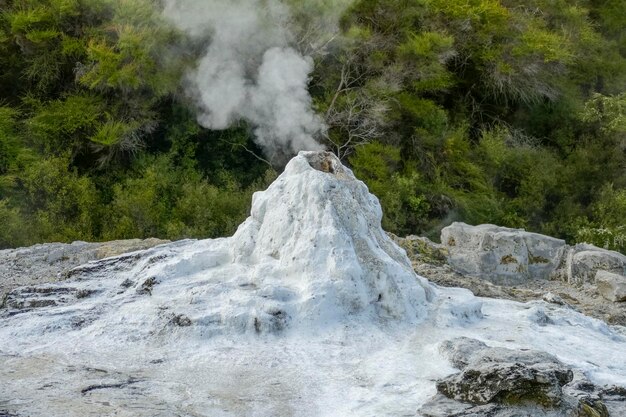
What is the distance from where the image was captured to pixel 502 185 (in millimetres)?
17000

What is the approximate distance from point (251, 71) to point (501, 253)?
5.90 meters

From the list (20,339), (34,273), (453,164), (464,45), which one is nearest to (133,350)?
(20,339)

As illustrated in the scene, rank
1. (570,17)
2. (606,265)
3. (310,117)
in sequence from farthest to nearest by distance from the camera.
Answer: (570,17), (310,117), (606,265)

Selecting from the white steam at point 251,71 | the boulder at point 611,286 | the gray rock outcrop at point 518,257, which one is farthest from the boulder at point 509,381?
the white steam at point 251,71

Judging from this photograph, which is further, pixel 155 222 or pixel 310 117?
pixel 310 117

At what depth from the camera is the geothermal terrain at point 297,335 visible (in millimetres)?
4383

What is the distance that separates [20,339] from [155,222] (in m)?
8.02

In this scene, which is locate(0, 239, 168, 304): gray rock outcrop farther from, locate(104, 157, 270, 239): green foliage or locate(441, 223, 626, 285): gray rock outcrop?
locate(104, 157, 270, 239): green foliage

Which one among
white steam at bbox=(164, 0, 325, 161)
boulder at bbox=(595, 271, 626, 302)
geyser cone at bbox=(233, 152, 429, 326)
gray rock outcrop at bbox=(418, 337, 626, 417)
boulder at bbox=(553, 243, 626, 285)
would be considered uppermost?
white steam at bbox=(164, 0, 325, 161)

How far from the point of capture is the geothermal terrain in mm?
4383

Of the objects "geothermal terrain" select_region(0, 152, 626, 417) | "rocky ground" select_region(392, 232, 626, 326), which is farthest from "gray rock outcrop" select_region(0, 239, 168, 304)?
"rocky ground" select_region(392, 232, 626, 326)

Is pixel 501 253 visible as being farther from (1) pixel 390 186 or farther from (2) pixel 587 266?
(1) pixel 390 186

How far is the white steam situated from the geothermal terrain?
7.50 meters

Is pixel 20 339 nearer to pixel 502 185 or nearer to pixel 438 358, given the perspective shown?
pixel 438 358
